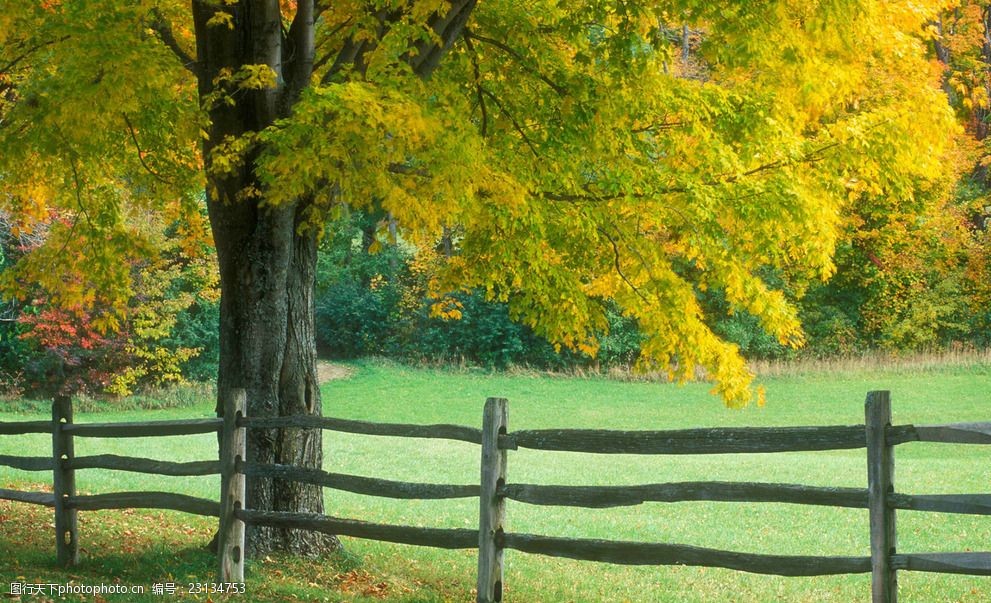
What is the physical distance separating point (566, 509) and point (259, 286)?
29.8 ft

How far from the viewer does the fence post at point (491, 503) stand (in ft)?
26.6

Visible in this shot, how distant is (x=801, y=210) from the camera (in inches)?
454

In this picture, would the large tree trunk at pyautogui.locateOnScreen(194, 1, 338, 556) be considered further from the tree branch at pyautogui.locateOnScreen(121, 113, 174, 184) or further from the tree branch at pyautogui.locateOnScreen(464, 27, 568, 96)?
the tree branch at pyautogui.locateOnScreen(464, 27, 568, 96)

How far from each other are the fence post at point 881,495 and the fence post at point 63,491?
7245mm

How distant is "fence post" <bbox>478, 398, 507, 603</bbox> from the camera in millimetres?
8117

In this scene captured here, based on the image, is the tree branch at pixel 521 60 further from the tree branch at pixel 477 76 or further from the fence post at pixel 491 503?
the fence post at pixel 491 503

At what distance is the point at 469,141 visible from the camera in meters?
9.68

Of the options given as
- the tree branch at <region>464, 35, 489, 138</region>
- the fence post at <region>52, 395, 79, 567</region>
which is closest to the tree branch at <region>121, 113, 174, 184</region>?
the fence post at <region>52, 395, 79, 567</region>

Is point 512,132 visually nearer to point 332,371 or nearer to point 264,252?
point 264,252

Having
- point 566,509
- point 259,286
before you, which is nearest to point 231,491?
point 259,286

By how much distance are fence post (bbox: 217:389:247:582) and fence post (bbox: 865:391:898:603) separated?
513cm

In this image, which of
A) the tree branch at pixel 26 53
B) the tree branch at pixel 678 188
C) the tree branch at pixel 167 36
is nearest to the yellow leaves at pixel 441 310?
the tree branch at pixel 678 188

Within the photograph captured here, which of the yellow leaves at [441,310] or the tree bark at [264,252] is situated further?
the yellow leaves at [441,310]

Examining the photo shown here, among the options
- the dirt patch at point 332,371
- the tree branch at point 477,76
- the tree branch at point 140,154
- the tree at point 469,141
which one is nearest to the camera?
the tree at point 469,141
